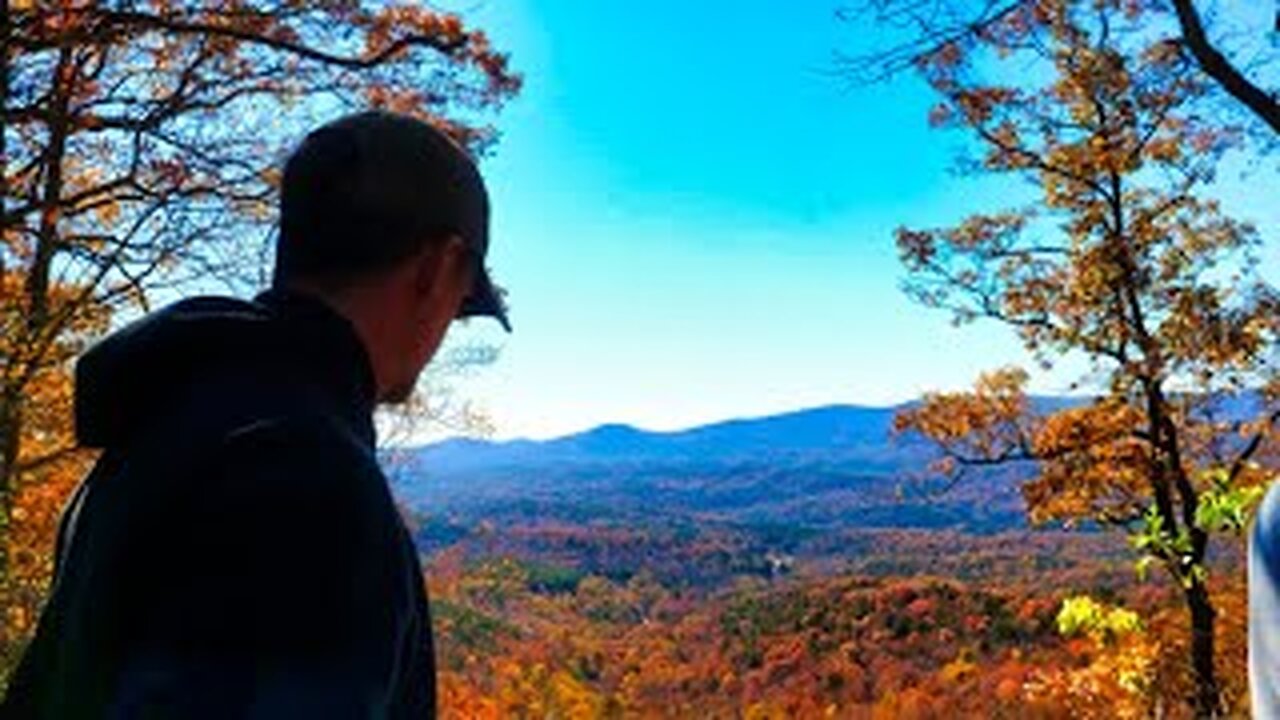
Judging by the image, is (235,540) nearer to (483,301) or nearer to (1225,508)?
(483,301)

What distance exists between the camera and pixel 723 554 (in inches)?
5281

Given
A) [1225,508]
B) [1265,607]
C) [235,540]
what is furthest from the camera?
[1225,508]

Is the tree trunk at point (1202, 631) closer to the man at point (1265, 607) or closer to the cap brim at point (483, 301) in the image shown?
the man at point (1265, 607)

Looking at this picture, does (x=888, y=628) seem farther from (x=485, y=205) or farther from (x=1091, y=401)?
(x=485, y=205)

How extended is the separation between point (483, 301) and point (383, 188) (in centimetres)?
19

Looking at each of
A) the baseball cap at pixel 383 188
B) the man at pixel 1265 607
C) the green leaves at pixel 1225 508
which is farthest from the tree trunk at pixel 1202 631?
the baseball cap at pixel 383 188

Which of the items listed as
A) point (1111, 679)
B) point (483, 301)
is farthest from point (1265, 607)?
point (1111, 679)

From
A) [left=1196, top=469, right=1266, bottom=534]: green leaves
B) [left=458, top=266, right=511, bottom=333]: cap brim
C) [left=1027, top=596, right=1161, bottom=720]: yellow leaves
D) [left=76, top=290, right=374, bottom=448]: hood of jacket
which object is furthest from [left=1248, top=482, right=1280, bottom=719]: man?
[left=1027, top=596, right=1161, bottom=720]: yellow leaves

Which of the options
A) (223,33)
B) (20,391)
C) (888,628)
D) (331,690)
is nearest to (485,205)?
(331,690)

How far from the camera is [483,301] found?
1327 mm

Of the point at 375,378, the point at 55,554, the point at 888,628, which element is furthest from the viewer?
the point at 888,628

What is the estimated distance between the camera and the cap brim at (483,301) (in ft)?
4.22

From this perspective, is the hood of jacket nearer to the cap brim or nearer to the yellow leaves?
the cap brim

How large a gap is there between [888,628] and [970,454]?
4217cm
